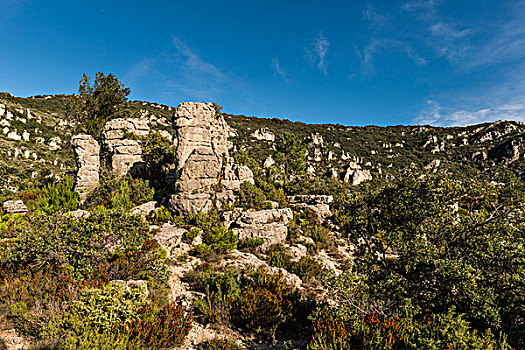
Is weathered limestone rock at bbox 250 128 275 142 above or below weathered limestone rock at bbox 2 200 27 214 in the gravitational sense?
above

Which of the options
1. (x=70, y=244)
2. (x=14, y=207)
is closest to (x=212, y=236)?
(x=70, y=244)

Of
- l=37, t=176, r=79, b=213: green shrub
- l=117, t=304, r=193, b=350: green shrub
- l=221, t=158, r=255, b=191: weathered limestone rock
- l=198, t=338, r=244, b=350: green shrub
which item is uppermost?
l=221, t=158, r=255, b=191: weathered limestone rock

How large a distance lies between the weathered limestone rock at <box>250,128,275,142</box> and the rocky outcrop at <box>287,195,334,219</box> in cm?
4489

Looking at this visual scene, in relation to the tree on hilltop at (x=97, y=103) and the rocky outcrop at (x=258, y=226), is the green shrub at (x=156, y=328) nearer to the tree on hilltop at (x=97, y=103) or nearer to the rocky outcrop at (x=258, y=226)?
the rocky outcrop at (x=258, y=226)

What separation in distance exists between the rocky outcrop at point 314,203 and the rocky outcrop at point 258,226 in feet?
21.7

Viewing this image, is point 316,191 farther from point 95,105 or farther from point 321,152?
point 321,152

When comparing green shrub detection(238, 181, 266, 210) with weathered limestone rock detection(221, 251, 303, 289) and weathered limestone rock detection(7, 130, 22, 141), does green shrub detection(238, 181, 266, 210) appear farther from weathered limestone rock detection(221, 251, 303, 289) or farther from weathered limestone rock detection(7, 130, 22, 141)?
weathered limestone rock detection(7, 130, 22, 141)

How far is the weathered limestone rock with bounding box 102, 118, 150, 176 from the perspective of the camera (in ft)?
64.3

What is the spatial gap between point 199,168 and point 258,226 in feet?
19.6

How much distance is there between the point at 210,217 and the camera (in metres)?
14.2

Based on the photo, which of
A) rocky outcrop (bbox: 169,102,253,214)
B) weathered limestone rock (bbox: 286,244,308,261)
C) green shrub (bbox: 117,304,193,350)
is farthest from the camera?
rocky outcrop (bbox: 169,102,253,214)

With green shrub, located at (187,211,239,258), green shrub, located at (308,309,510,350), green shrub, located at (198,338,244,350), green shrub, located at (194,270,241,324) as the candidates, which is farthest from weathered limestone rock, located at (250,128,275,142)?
green shrub, located at (308,309,510,350)

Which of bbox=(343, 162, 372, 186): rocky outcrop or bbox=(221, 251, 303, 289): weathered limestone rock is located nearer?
bbox=(221, 251, 303, 289): weathered limestone rock

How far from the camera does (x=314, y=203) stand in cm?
2247
